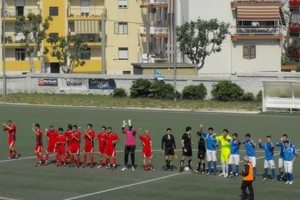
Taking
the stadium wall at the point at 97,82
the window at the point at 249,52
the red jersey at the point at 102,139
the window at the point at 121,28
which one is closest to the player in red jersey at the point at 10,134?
the red jersey at the point at 102,139

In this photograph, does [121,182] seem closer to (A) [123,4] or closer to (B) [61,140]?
(B) [61,140]

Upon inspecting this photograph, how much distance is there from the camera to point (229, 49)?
8531 cm

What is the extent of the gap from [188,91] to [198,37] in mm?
13338

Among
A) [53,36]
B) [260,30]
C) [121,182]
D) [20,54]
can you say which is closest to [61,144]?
[121,182]

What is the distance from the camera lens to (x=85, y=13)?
94.2m

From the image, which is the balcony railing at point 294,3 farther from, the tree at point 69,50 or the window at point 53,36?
the window at point 53,36

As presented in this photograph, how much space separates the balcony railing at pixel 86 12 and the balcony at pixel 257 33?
17756 mm

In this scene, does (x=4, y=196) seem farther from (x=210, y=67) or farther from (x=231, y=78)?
(x=210, y=67)

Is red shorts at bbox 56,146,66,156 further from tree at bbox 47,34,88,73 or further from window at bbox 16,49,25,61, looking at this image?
window at bbox 16,49,25,61

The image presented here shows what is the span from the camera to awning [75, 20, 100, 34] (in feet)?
307

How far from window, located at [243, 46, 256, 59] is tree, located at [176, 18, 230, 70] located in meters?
4.68

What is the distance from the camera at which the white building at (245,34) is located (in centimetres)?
8294

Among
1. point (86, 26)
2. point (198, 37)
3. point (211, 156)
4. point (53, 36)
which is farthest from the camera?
point (86, 26)

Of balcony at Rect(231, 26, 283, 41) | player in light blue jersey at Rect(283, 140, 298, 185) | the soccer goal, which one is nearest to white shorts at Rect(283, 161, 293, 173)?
player in light blue jersey at Rect(283, 140, 298, 185)
